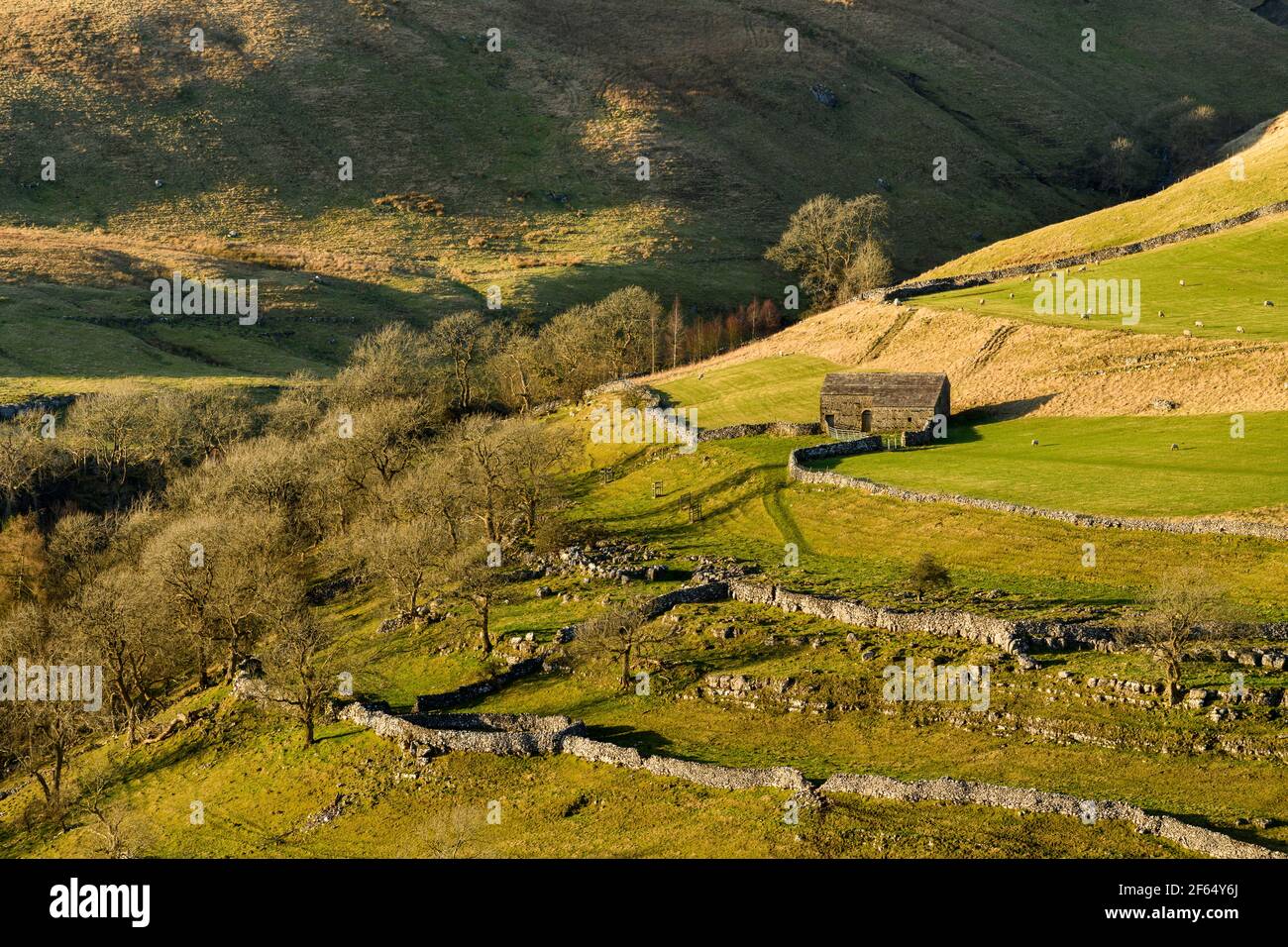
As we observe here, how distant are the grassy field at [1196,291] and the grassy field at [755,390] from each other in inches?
519

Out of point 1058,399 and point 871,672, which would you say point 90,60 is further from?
point 871,672

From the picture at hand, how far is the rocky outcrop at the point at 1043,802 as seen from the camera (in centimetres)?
2892

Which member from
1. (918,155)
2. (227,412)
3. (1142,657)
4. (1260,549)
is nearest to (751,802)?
(1142,657)

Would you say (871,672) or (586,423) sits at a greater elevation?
(586,423)

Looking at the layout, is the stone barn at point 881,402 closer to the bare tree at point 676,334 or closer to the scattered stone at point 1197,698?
the scattered stone at point 1197,698

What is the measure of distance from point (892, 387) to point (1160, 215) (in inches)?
1866

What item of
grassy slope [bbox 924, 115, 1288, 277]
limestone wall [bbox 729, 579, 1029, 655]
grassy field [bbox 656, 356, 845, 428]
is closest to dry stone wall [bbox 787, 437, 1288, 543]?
grassy field [bbox 656, 356, 845, 428]

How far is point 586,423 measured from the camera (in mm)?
92500

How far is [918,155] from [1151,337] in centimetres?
12038

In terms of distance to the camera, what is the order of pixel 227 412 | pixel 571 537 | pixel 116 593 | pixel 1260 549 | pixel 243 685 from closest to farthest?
pixel 1260 549 → pixel 243 685 → pixel 116 593 → pixel 571 537 → pixel 227 412

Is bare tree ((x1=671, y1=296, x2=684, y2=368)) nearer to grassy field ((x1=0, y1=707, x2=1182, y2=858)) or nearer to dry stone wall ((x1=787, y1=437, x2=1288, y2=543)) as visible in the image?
dry stone wall ((x1=787, y1=437, x2=1288, y2=543))

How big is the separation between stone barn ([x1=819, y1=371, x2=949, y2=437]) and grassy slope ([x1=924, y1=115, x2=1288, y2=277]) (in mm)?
36273

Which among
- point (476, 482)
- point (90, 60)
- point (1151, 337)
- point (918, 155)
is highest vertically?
point (90, 60)

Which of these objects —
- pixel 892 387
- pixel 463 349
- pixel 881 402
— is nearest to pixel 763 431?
pixel 881 402
